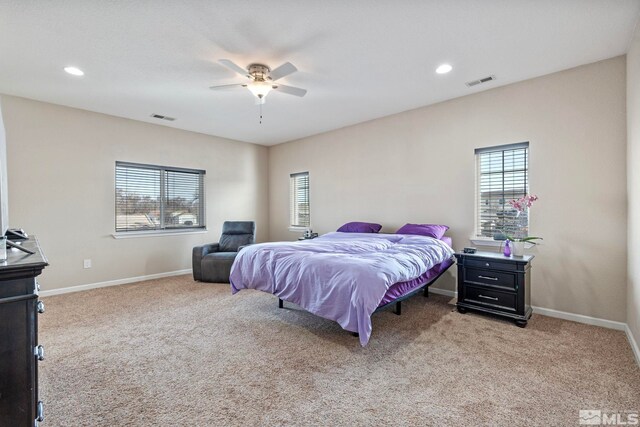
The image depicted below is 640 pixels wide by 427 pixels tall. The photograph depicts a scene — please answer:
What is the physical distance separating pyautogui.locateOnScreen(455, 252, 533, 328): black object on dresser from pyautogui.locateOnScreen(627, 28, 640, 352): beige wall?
74cm

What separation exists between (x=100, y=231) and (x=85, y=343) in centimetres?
248

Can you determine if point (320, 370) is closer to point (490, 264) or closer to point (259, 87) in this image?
point (490, 264)

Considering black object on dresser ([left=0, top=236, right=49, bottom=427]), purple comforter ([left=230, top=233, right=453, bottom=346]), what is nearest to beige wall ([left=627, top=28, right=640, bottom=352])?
purple comforter ([left=230, top=233, right=453, bottom=346])

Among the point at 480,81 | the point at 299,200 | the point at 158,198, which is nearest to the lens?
the point at 480,81

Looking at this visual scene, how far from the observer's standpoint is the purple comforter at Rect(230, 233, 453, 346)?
228cm

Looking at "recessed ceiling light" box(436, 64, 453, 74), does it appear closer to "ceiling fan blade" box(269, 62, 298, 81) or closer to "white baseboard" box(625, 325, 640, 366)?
"ceiling fan blade" box(269, 62, 298, 81)

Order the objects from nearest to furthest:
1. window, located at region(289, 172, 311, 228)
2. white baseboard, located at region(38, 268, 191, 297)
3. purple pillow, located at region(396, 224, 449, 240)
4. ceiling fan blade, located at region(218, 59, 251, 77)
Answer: ceiling fan blade, located at region(218, 59, 251, 77) < purple pillow, located at region(396, 224, 449, 240) < white baseboard, located at region(38, 268, 191, 297) < window, located at region(289, 172, 311, 228)

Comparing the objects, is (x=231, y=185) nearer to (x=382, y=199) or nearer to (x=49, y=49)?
(x=382, y=199)

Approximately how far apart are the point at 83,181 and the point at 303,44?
3.92 m

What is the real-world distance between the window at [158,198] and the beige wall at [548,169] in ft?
11.1

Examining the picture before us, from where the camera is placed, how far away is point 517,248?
317 centimetres

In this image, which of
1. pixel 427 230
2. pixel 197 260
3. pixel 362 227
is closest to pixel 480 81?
pixel 427 230

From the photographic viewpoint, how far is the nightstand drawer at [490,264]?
3.03 metres

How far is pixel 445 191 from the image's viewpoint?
4.10 m
